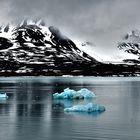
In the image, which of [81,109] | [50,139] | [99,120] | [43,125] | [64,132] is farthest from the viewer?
[81,109]

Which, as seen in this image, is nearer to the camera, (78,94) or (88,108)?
(88,108)

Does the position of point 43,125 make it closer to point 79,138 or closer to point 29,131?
point 29,131

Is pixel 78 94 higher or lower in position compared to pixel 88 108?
higher

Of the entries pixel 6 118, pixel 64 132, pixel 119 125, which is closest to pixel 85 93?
pixel 6 118

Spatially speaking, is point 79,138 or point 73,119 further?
point 73,119

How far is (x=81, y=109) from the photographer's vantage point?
3916 centimetres

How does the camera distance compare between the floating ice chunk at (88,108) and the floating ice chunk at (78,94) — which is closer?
the floating ice chunk at (88,108)

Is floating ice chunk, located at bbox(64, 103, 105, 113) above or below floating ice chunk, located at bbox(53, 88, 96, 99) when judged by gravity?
below

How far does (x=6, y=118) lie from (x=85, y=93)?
81.1 feet

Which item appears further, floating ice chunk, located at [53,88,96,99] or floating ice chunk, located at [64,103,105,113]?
floating ice chunk, located at [53,88,96,99]

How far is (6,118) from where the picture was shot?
115ft

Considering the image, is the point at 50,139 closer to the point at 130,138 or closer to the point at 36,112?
the point at 130,138

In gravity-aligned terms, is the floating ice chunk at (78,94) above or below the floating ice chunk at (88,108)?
above

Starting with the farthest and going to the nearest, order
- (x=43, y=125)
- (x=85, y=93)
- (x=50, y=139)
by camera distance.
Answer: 1. (x=85, y=93)
2. (x=43, y=125)
3. (x=50, y=139)
